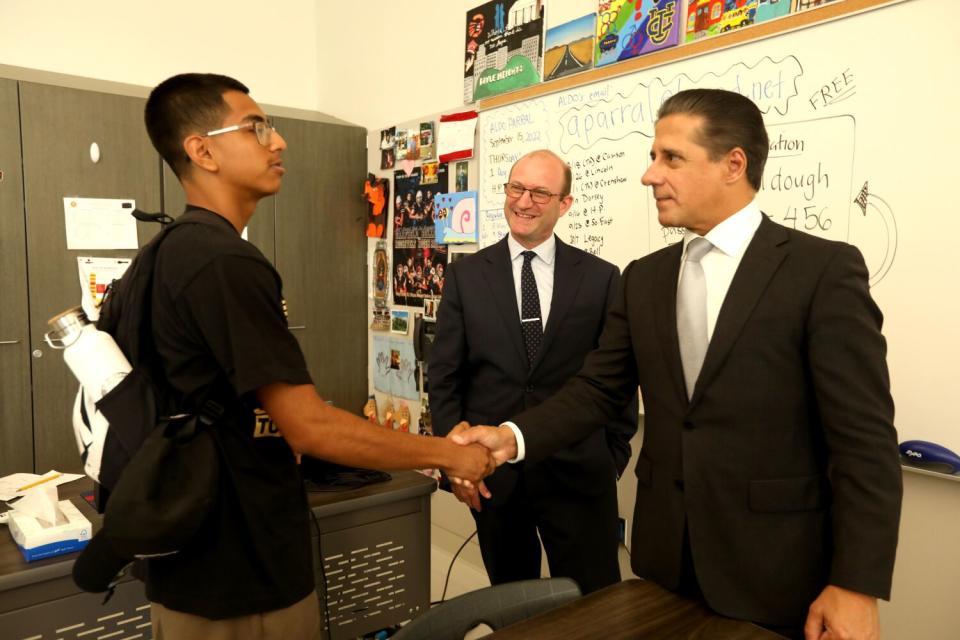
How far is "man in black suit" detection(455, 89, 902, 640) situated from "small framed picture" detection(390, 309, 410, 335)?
247 centimetres

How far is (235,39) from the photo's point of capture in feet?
14.6

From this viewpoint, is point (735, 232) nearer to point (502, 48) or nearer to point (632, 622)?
point (632, 622)

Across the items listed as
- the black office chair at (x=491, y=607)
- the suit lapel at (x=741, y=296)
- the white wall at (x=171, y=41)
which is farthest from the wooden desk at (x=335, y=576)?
the white wall at (x=171, y=41)

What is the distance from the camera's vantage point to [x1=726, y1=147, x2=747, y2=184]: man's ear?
57.7 inches

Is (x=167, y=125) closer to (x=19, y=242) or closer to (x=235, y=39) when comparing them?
(x=19, y=242)

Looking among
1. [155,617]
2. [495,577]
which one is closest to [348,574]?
[495,577]

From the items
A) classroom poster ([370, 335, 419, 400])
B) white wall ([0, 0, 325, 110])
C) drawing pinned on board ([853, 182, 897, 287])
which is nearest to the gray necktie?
drawing pinned on board ([853, 182, 897, 287])

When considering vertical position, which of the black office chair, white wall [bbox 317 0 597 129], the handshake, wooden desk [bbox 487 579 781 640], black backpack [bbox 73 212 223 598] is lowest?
the black office chair

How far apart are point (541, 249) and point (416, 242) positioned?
64.2 inches

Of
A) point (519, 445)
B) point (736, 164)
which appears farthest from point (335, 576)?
point (736, 164)

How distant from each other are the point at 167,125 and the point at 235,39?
11.1ft

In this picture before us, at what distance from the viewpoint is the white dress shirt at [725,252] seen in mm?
1433

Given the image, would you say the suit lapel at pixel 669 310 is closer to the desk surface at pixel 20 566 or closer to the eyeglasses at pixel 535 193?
the eyeglasses at pixel 535 193

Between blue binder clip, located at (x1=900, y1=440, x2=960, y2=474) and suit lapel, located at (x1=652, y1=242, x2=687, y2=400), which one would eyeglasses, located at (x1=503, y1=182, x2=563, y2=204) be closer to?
suit lapel, located at (x1=652, y1=242, x2=687, y2=400)
